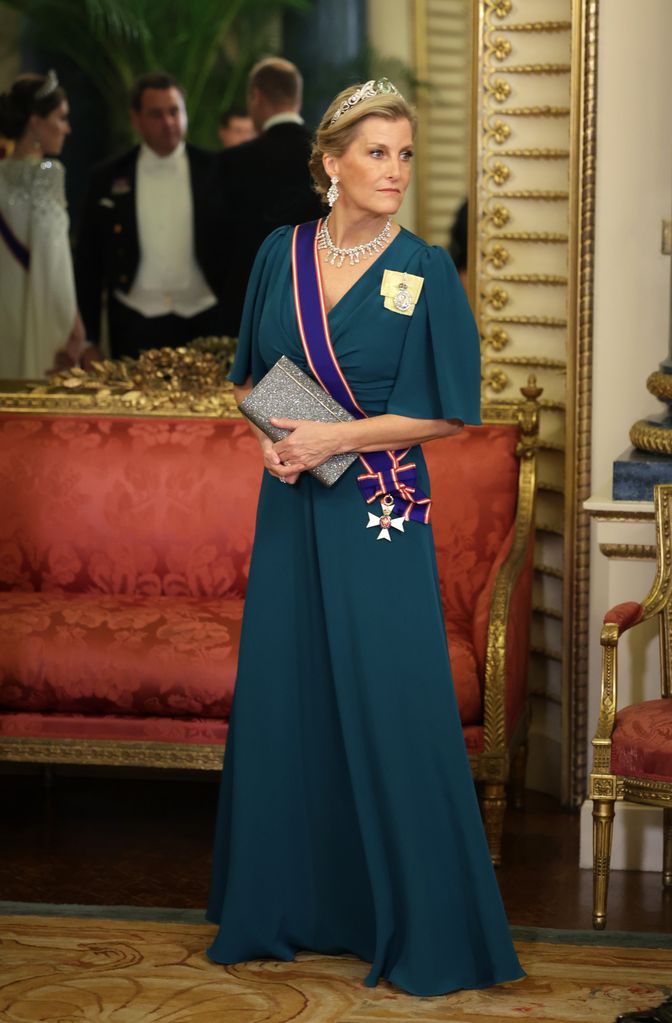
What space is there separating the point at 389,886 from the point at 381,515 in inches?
31.5

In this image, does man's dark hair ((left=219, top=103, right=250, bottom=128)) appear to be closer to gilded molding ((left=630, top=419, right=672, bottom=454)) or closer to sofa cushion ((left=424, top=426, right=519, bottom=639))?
sofa cushion ((left=424, top=426, right=519, bottom=639))

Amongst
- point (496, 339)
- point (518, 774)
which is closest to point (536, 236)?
point (496, 339)

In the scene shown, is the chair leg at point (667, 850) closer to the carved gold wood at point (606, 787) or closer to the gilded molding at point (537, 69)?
the carved gold wood at point (606, 787)

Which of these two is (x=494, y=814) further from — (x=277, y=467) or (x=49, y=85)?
(x=49, y=85)

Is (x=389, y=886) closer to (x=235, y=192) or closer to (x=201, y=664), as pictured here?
(x=201, y=664)

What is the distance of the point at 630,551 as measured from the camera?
13.9 feet

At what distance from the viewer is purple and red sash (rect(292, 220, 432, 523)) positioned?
10.5 feet

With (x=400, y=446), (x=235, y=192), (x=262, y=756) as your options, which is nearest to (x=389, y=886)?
(x=262, y=756)

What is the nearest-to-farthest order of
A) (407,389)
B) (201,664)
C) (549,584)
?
1. (407,389)
2. (201,664)
3. (549,584)

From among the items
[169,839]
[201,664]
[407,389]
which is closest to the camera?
[407,389]

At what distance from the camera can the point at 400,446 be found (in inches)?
128

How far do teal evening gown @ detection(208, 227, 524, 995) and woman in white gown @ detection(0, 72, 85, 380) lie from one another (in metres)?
2.12

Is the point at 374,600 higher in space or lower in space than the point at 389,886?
higher

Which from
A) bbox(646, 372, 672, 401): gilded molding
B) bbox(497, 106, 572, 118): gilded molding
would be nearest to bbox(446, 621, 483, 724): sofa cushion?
bbox(646, 372, 672, 401): gilded molding
